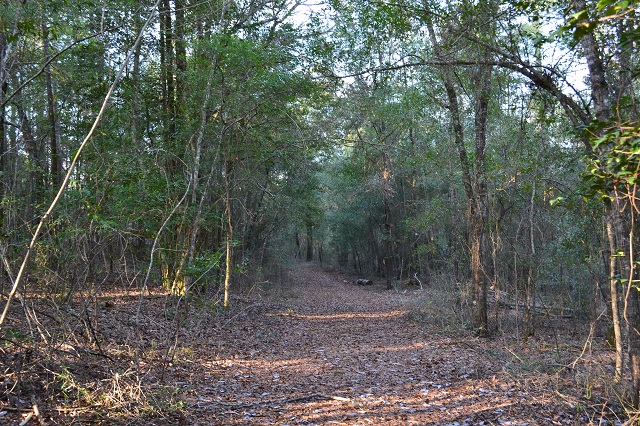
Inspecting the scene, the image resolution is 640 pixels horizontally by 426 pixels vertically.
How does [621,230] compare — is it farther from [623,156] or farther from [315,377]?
[315,377]

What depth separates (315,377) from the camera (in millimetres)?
6895

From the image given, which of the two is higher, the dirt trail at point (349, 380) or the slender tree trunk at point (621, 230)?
the slender tree trunk at point (621, 230)

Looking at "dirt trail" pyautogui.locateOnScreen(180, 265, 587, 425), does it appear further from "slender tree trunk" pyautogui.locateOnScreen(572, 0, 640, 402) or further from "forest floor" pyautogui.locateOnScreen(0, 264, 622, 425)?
"slender tree trunk" pyautogui.locateOnScreen(572, 0, 640, 402)

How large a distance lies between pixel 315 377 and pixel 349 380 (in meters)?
0.54

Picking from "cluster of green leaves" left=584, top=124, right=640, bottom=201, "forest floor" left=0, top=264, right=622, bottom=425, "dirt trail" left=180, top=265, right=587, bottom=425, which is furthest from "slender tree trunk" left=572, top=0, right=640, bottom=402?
"cluster of green leaves" left=584, top=124, right=640, bottom=201

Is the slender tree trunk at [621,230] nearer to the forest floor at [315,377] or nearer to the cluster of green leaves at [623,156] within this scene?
the forest floor at [315,377]

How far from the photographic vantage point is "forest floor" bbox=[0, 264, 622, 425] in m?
4.50

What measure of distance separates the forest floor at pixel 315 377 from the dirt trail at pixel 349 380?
0.02m

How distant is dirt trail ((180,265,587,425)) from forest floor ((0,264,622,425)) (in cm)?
2

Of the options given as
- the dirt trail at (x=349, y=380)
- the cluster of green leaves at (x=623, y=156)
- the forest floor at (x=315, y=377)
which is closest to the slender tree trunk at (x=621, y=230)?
the forest floor at (x=315, y=377)

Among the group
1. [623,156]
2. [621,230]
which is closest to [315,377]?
[621,230]

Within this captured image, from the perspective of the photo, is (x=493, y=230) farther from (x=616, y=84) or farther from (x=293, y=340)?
(x=293, y=340)

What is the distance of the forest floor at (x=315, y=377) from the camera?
4504mm

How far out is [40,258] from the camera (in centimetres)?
625
